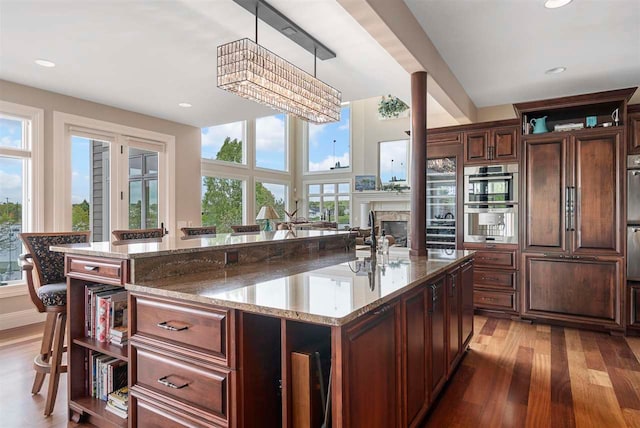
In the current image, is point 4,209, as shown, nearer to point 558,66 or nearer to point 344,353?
point 344,353

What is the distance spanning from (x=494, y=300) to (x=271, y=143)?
7745mm

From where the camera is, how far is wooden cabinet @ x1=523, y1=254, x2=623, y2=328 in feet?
12.3

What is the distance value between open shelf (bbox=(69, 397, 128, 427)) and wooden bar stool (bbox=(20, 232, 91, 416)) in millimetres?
251

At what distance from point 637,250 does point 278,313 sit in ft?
13.8

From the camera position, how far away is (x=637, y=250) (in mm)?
3750

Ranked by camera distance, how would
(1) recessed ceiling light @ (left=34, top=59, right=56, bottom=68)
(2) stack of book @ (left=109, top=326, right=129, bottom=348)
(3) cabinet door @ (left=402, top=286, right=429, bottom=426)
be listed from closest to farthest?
(3) cabinet door @ (left=402, top=286, right=429, bottom=426) → (2) stack of book @ (left=109, top=326, right=129, bottom=348) → (1) recessed ceiling light @ (left=34, top=59, right=56, bottom=68)

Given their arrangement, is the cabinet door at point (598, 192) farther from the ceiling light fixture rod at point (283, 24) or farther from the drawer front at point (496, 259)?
the ceiling light fixture rod at point (283, 24)

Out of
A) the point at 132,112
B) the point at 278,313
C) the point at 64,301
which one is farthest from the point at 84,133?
the point at 278,313

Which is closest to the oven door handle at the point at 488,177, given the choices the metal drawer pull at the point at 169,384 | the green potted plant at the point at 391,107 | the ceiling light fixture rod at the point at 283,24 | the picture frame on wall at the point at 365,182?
the ceiling light fixture rod at the point at 283,24

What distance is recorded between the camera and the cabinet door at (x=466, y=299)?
9.44 ft

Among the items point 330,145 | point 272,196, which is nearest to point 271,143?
point 272,196

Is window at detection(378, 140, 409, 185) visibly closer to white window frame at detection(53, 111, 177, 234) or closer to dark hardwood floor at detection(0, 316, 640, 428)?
white window frame at detection(53, 111, 177, 234)

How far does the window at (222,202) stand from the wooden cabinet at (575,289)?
20.7ft

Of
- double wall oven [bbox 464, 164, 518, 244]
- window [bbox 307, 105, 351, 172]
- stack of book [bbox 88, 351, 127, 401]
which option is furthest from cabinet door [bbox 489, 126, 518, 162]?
window [bbox 307, 105, 351, 172]
